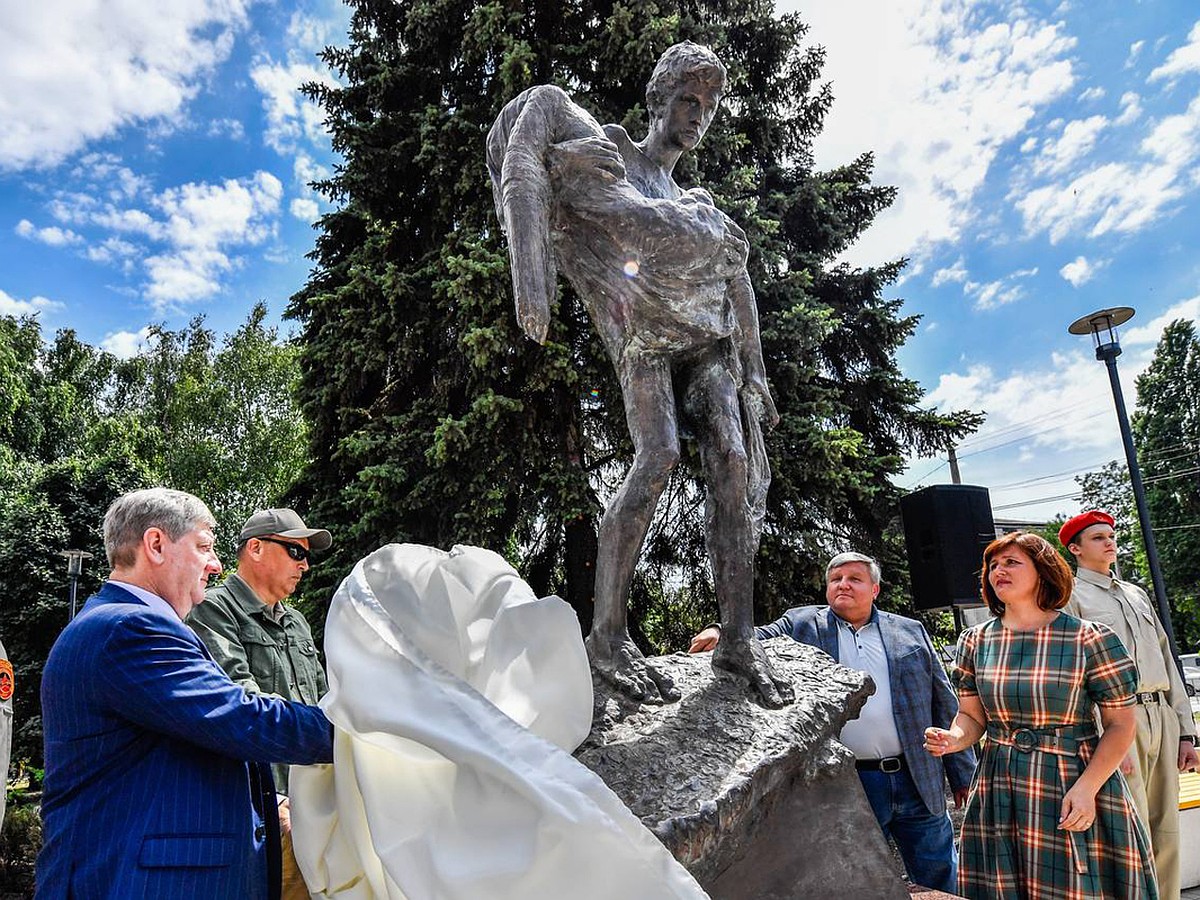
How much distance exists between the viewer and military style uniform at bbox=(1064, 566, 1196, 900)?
3.71 m

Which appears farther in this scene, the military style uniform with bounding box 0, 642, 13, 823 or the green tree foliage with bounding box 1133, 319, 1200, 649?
the green tree foliage with bounding box 1133, 319, 1200, 649

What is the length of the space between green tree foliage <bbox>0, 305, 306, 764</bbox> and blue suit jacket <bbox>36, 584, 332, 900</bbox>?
13.4m

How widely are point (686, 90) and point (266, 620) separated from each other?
97.9 inches

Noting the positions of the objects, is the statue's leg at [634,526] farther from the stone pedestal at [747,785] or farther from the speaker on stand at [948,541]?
the speaker on stand at [948,541]

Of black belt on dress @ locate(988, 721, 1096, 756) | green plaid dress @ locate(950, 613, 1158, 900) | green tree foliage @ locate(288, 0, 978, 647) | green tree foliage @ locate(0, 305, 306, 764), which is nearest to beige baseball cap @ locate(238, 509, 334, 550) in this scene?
green plaid dress @ locate(950, 613, 1158, 900)

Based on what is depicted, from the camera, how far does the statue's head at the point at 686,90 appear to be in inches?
124

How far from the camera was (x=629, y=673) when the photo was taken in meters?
2.62

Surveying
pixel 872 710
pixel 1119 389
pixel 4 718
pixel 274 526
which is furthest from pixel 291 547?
pixel 1119 389

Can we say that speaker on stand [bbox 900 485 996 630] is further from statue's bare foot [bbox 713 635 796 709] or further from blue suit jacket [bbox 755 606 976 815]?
statue's bare foot [bbox 713 635 796 709]

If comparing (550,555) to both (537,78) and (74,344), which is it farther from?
(74,344)

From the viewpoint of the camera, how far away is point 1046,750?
2672 mm

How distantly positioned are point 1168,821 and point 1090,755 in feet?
5.33

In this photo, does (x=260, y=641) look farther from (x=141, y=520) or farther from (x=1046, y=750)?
(x=1046, y=750)

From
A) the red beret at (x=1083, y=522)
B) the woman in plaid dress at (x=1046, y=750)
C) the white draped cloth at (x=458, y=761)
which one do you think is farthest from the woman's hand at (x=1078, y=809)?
the red beret at (x=1083, y=522)
